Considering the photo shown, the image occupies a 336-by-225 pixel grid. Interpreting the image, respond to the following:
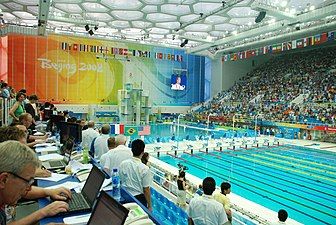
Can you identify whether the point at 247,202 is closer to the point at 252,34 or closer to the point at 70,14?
the point at 252,34

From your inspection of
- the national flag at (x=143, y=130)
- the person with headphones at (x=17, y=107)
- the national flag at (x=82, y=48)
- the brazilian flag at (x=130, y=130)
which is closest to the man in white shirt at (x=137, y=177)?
the person with headphones at (x=17, y=107)

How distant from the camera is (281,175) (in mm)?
12070

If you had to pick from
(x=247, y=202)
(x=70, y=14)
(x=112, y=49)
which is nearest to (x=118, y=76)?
(x=112, y=49)

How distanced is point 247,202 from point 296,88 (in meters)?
22.8

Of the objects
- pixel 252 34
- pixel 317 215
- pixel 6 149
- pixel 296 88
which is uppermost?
pixel 252 34

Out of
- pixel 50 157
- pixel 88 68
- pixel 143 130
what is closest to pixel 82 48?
pixel 88 68

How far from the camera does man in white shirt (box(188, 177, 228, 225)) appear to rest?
3947 mm

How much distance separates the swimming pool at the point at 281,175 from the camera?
8914mm

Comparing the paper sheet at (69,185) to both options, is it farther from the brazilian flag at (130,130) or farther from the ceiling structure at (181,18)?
the ceiling structure at (181,18)

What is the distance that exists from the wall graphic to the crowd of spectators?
6.09 metres

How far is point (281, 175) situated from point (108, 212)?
11502 mm

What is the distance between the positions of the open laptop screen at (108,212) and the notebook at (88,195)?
451mm

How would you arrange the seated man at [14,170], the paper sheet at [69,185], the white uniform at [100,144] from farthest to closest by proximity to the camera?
the white uniform at [100,144]
the paper sheet at [69,185]
the seated man at [14,170]

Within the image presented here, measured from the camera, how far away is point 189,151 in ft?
52.5
